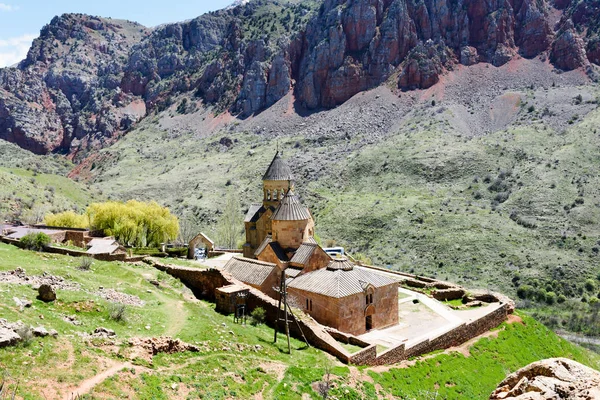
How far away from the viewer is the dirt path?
11.1 meters

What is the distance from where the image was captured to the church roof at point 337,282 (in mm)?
24422

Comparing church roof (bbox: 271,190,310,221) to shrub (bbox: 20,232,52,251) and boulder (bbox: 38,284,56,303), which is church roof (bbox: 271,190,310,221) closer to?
shrub (bbox: 20,232,52,251)

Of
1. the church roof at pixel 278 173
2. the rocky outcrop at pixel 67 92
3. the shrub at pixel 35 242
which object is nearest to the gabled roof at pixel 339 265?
the church roof at pixel 278 173

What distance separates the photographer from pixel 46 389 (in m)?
10.9

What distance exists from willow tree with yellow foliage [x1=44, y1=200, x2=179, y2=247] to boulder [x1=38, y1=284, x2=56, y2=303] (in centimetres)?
2833

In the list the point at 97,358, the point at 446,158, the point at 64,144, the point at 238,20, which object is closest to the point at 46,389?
the point at 97,358

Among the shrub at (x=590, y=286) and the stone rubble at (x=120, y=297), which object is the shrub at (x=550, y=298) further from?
the stone rubble at (x=120, y=297)

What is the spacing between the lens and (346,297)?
945 inches

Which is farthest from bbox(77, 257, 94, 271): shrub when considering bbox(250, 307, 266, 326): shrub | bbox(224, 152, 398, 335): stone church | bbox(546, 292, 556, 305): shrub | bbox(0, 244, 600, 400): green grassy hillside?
bbox(546, 292, 556, 305): shrub

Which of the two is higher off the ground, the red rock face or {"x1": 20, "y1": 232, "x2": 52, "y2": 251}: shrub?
the red rock face

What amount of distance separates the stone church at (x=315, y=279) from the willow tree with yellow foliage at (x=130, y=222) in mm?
19589

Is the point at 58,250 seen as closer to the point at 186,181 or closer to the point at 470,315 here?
the point at 470,315

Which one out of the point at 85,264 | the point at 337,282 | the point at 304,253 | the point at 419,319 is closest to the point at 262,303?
the point at 337,282

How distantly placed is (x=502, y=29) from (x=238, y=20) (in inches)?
2991
